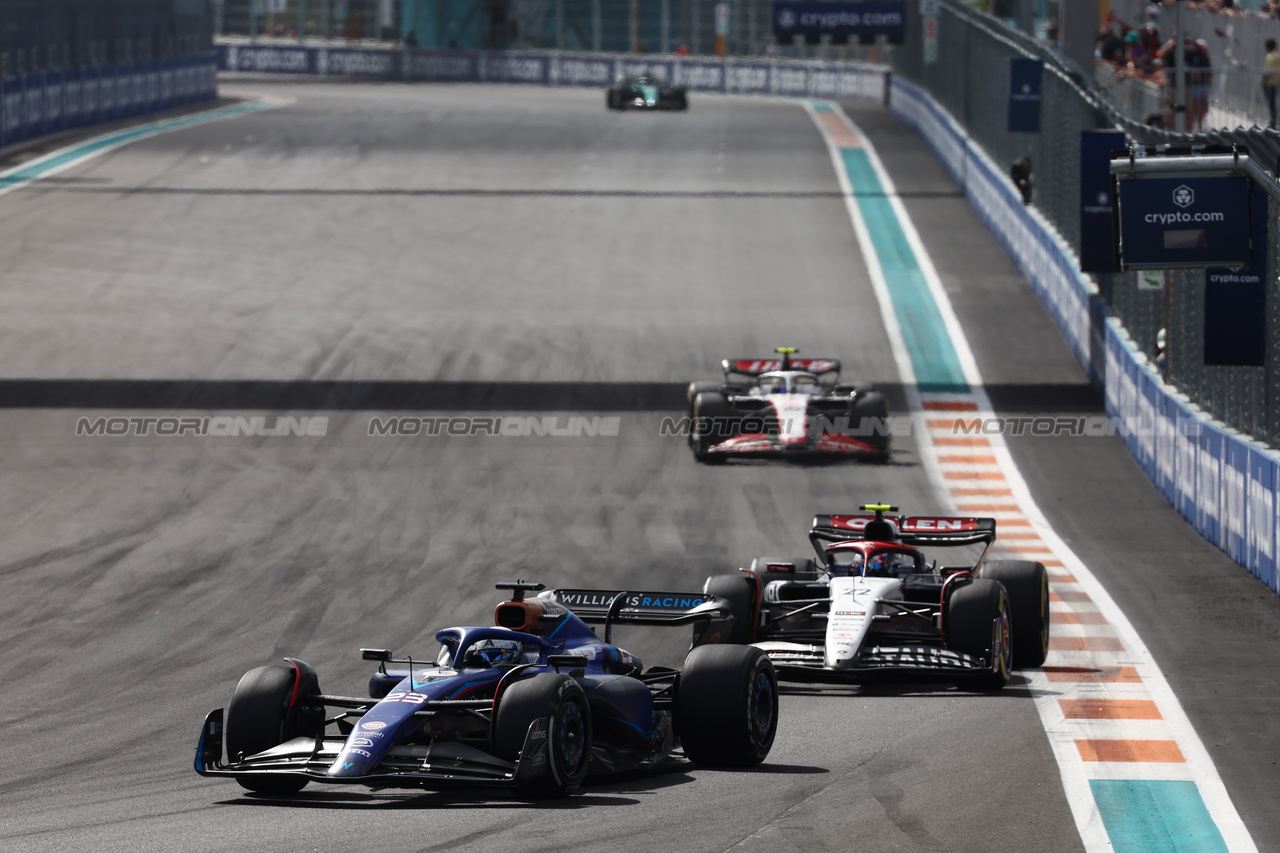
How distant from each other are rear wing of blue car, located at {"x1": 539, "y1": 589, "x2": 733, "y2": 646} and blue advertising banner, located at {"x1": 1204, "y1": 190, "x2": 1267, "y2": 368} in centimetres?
688

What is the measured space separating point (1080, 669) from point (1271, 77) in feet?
57.6

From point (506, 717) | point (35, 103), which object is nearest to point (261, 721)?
point (506, 717)

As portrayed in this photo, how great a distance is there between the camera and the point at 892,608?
46.1ft

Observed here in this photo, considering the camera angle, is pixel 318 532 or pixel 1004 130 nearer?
pixel 318 532

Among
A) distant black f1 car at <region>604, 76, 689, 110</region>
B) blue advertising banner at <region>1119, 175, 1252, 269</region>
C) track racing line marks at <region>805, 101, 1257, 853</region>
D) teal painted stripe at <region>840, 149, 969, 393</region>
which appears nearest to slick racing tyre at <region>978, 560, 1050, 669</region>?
track racing line marks at <region>805, 101, 1257, 853</region>

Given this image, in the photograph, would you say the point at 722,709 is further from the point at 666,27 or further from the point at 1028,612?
the point at 666,27

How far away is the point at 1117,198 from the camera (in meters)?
14.8

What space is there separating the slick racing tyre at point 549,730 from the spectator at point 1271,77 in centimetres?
2052

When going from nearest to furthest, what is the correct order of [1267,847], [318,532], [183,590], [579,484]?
1. [1267,847]
2. [183,590]
3. [318,532]
4. [579,484]

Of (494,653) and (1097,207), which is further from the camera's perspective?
(1097,207)

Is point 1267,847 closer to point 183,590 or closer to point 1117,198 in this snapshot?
point 1117,198

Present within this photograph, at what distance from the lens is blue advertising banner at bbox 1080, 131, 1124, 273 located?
937 inches

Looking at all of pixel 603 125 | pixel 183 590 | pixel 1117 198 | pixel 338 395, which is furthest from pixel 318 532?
pixel 603 125

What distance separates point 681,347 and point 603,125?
27061mm
